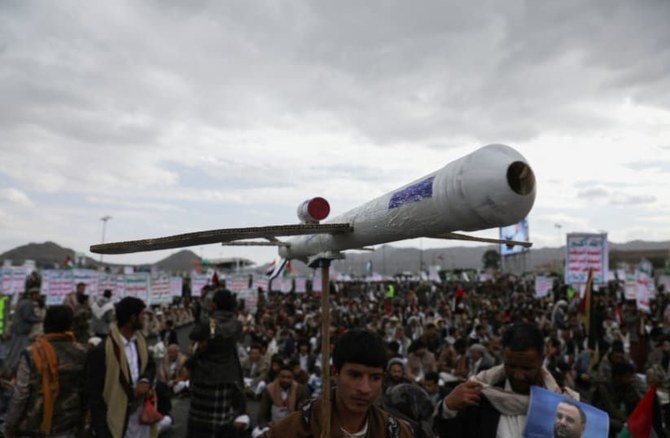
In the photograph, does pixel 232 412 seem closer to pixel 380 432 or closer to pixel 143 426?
pixel 143 426

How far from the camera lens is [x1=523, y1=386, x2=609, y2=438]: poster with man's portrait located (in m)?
2.09

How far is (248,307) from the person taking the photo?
18.0 meters

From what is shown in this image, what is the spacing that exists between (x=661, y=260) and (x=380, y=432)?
82914 millimetres

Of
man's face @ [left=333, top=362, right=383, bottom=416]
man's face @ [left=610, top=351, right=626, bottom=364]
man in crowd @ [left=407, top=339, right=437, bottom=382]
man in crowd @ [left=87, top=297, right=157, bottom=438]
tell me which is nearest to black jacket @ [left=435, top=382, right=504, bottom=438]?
man's face @ [left=333, top=362, right=383, bottom=416]

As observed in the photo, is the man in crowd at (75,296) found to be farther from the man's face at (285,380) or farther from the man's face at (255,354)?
the man's face at (285,380)

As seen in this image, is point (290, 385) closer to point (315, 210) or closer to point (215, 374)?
point (215, 374)

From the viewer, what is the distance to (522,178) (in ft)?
4.77

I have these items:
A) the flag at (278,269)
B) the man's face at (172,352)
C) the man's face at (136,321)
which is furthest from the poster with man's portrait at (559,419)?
the man's face at (172,352)

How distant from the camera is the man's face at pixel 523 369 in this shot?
223 cm

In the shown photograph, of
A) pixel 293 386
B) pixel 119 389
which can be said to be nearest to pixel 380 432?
pixel 119 389

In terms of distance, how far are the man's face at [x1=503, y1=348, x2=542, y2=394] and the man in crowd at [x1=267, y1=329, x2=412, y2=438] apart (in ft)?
1.84

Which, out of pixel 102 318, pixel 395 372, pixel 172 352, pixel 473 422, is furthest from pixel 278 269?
pixel 102 318

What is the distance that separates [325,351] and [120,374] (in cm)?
221

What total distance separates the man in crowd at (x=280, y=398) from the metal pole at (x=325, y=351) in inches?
172
